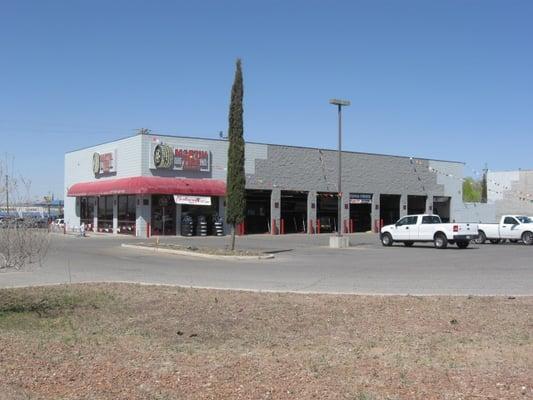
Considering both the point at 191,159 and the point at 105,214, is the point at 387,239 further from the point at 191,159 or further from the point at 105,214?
the point at 105,214

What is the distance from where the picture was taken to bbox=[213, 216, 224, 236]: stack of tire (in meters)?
44.1

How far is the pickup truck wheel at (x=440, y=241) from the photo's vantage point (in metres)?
31.5

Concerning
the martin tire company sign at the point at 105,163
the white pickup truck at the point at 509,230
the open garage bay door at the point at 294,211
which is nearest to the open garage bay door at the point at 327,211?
the open garage bay door at the point at 294,211

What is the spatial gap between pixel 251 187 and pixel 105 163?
10647 mm

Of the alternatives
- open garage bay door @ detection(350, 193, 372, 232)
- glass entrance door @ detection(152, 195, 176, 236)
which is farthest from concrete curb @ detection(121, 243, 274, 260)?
open garage bay door @ detection(350, 193, 372, 232)

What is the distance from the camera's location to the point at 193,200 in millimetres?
42344

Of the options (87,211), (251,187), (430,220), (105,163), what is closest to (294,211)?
(251,187)

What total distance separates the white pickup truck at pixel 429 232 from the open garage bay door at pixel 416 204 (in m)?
24.8

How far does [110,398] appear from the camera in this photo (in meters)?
5.59

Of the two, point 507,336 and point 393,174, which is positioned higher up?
point 393,174

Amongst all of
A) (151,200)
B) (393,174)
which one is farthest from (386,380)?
(393,174)

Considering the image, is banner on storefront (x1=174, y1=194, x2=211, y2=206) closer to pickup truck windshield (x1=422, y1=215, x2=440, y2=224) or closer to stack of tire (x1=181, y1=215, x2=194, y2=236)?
stack of tire (x1=181, y1=215, x2=194, y2=236)

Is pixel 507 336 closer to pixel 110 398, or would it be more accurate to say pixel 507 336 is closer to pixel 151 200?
pixel 110 398

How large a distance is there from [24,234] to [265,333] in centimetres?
423
